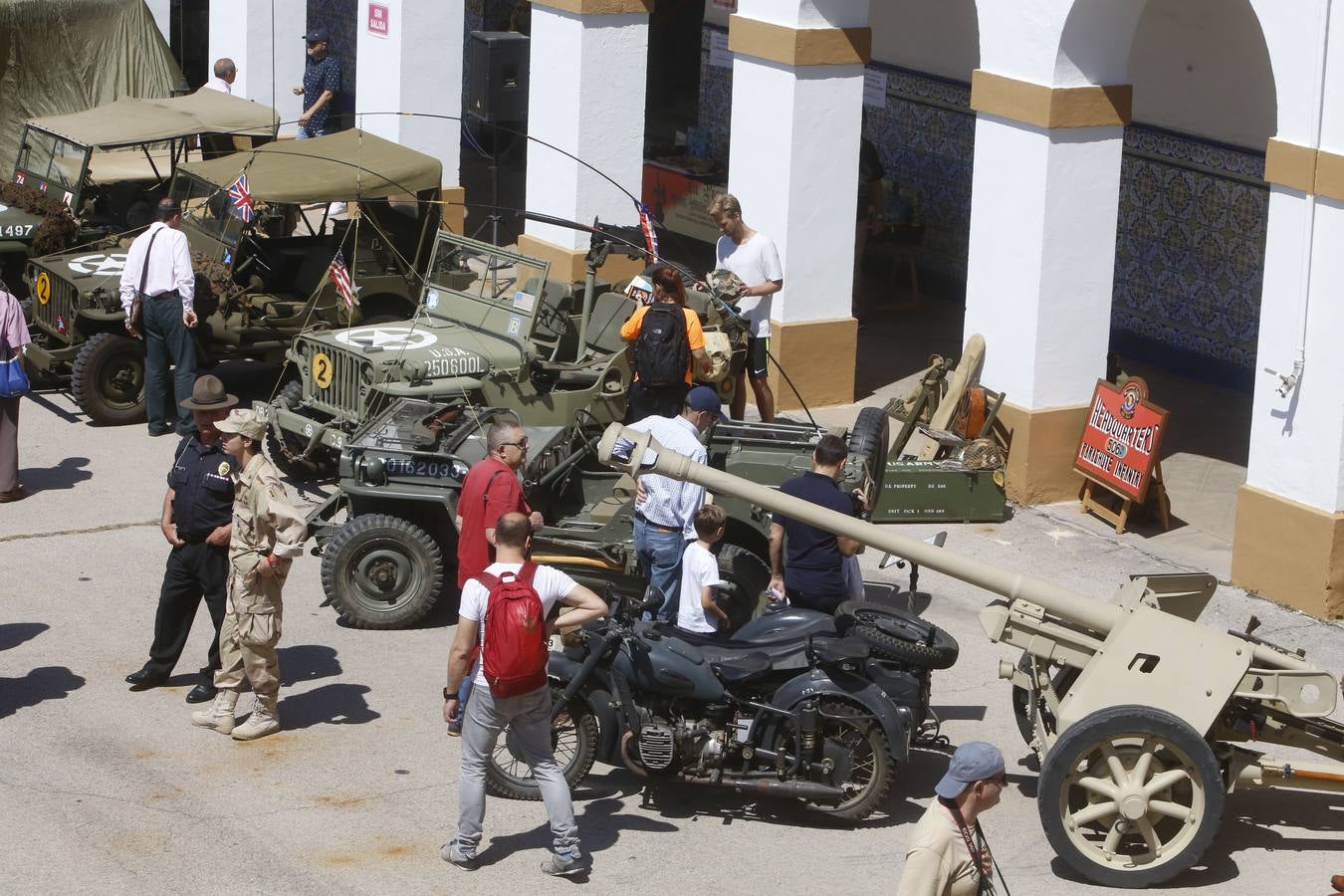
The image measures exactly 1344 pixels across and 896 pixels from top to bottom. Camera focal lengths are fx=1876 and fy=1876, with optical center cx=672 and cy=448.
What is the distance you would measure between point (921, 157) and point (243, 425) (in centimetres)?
1114

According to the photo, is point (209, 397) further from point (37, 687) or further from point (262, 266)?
point (262, 266)

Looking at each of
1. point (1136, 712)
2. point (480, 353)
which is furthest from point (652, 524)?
point (1136, 712)

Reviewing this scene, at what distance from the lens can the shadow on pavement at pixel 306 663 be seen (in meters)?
9.91

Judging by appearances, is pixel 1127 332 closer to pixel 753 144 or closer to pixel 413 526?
pixel 753 144

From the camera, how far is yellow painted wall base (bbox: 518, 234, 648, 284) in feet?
56.0

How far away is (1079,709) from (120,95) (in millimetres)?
15153

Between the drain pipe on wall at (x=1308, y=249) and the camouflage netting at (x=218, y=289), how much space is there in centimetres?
740

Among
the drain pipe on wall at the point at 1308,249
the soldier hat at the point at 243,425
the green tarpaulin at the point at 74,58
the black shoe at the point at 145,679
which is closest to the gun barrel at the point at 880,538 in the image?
the soldier hat at the point at 243,425

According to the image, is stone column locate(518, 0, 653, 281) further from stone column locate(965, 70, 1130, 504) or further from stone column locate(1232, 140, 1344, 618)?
stone column locate(1232, 140, 1344, 618)

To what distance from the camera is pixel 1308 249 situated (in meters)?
10.9

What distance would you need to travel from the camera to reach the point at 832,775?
26.9 feet

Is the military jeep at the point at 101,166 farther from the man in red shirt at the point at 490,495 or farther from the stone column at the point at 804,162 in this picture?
the man in red shirt at the point at 490,495

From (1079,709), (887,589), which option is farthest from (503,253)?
(1079,709)

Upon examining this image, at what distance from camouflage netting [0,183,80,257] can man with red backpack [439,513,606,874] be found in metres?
8.54
